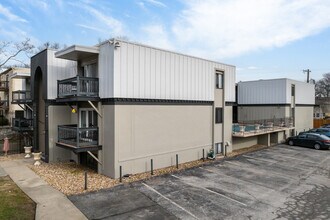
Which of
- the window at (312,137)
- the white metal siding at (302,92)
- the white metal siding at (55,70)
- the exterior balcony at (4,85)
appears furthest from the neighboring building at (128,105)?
the exterior balcony at (4,85)

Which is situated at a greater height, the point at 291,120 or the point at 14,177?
the point at 291,120

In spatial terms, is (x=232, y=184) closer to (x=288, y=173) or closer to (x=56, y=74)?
(x=288, y=173)

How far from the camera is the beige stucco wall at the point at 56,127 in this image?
17.1m

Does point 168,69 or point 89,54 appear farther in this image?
point 168,69

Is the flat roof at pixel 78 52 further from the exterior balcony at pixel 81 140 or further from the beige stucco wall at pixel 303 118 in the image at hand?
the beige stucco wall at pixel 303 118

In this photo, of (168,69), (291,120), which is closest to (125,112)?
(168,69)

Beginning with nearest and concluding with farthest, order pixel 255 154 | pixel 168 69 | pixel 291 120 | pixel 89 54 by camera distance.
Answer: pixel 89 54
pixel 168 69
pixel 255 154
pixel 291 120

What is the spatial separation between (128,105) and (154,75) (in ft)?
8.32

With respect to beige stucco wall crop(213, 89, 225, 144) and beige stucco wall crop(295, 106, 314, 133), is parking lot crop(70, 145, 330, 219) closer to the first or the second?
beige stucco wall crop(213, 89, 225, 144)

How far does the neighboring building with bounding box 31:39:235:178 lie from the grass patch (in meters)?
3.26

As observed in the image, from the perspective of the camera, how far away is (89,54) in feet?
47.9

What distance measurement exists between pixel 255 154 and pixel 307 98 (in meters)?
17.0

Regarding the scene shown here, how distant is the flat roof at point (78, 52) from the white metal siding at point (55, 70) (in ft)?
8.37

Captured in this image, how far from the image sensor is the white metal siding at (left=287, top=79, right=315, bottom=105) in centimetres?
2786
